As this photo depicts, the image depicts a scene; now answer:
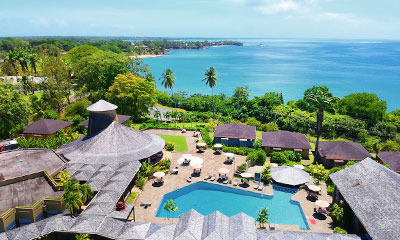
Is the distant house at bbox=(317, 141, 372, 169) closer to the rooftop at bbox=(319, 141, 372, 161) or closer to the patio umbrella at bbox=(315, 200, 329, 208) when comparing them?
the rooftop at bbox=(319, 141, 372, 161)

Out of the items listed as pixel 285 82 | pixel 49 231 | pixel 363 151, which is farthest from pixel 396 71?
pixel 49 231

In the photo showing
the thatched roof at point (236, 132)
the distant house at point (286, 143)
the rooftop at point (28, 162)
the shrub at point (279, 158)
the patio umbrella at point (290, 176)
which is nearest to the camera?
the rooftop at point (28, 162)

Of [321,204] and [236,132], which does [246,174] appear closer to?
[321,204]

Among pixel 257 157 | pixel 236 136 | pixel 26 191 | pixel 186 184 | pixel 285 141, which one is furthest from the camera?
pixel 236 136

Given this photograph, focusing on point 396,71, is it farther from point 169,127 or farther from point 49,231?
point 49,231

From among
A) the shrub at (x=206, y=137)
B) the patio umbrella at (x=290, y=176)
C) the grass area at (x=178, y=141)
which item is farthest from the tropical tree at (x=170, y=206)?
the shrub at (x=206, y=137)

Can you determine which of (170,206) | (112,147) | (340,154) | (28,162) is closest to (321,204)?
(170,206)

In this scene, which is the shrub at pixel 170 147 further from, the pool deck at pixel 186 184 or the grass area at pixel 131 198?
the grass area at pixel 131 198
